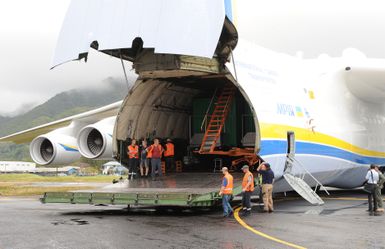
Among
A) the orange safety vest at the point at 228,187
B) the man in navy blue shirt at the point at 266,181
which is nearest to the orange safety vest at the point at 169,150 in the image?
the man in navy blue shirt at the point at 266,181

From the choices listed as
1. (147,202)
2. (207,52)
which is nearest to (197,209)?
(147,202)

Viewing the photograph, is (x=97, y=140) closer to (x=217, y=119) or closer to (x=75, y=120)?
(x=75, y=120)

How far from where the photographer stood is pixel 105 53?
12.2m

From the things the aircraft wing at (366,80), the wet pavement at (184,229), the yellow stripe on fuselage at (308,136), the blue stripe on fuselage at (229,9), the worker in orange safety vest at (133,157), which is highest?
the blue stripe on fuselage at (229,9)

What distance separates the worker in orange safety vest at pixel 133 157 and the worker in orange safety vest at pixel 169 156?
48.4 inches

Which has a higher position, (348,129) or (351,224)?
(348,129)

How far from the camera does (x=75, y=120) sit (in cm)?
1759

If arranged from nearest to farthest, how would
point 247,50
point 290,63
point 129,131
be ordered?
1. point 247,50
2. point 129,131
3. point 290,63

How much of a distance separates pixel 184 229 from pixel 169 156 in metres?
6.65

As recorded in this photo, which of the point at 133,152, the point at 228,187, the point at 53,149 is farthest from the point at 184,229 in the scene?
the point at 53,149

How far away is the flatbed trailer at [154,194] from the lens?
11.2 meters

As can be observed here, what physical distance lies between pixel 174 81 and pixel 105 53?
3.74 metres

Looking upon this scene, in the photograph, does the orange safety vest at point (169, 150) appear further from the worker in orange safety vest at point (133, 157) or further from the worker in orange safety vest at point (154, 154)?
the worker in orange safety vest at point (133, 157)

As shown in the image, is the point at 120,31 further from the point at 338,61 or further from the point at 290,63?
the point at 338,61
